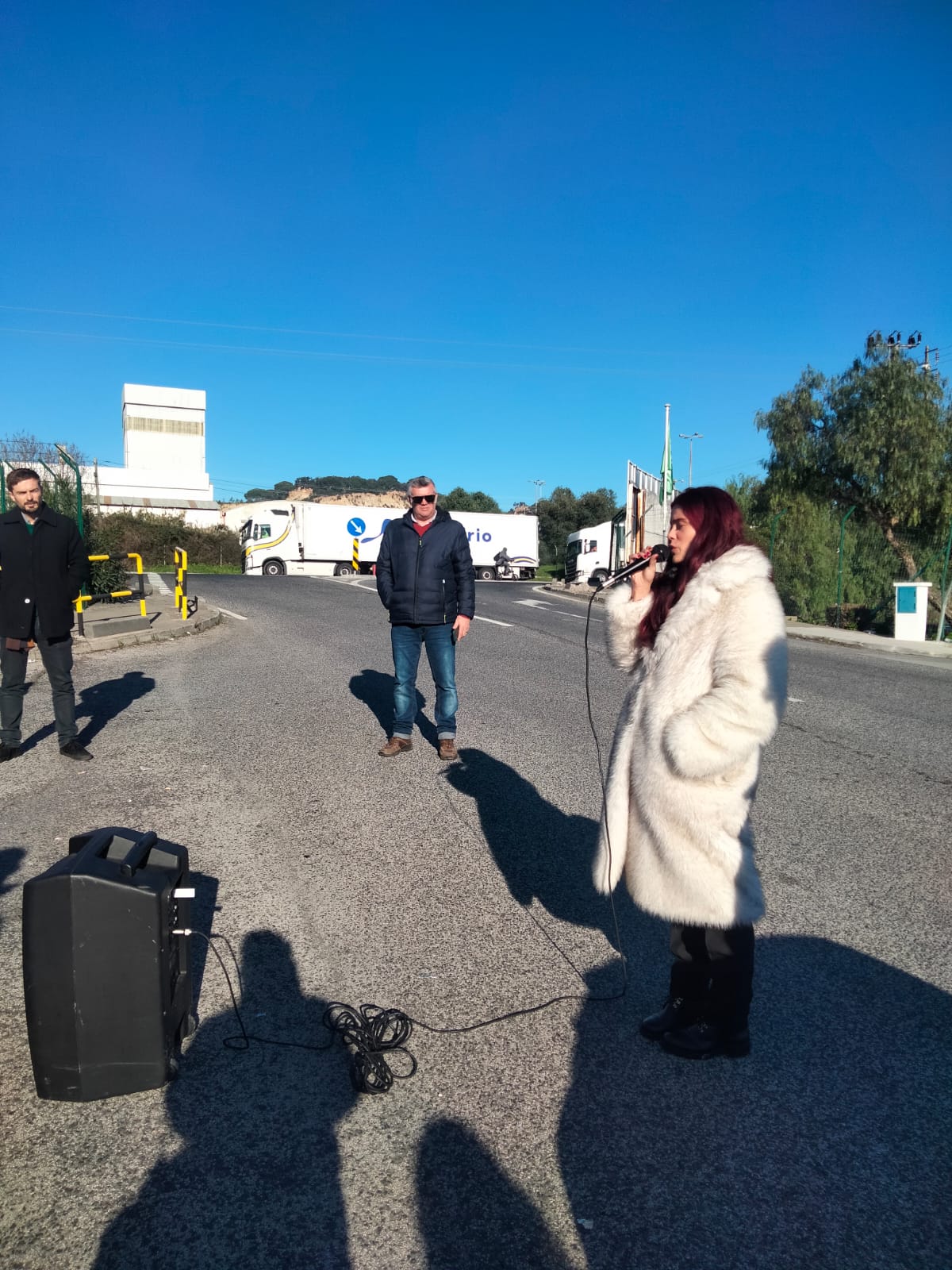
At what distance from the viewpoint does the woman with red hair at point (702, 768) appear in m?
2.72

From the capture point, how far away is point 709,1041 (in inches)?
118

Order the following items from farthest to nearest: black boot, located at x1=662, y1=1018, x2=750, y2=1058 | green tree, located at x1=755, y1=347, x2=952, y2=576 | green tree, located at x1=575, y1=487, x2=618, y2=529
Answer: green tree, located at x1=575, y1=487, x2=618, y2=529 → green tree, located at x1=755, y1=347, x2=952, y2=576 → black boot, located at x1=662, y1=1018, x2=750, y2=1058

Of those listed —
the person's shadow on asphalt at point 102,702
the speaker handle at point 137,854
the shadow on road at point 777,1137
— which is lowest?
the shadow on road at point 777,1137

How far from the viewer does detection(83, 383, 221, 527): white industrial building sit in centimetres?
6706

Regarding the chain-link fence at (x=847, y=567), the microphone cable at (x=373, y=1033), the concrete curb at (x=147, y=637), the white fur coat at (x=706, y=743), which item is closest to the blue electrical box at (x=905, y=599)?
the chain-link fence at (x=847, y=567)

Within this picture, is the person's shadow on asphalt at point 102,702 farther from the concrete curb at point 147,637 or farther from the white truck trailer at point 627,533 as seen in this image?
the white truck trailer at point 627,533

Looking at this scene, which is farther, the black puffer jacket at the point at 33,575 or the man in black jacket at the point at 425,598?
the man in black jacket at the point at 425,598

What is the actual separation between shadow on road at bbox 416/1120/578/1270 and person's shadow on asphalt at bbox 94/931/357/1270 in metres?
0.23

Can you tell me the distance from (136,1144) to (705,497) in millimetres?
2574

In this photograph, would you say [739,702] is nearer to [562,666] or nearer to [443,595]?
[443,595]

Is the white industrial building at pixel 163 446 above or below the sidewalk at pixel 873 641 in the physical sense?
above

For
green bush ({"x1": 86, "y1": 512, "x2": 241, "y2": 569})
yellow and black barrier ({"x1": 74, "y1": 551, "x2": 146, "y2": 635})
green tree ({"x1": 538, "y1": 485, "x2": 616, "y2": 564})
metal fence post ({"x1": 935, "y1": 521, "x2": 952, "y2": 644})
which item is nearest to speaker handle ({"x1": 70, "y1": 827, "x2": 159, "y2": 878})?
yellow and black barrier ({"x1": 74, "y1": 551, "x2": 146, "y2": 635})

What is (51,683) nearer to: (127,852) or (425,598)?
(425,598)

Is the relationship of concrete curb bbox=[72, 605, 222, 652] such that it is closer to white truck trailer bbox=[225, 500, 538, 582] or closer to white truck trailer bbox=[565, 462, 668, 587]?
white truck trailer bbox=[565, 462, 668, 587]
